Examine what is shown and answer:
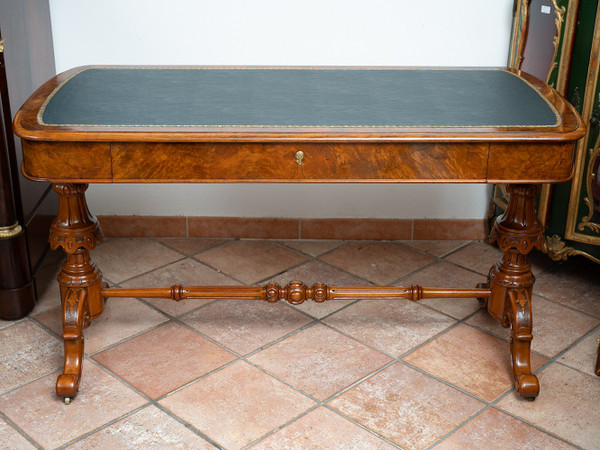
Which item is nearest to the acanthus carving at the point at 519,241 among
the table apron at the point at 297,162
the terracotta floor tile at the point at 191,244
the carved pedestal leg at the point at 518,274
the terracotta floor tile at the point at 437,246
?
the carved pedestal leg at the point at 518,274

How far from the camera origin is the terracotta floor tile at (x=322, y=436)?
7.85ft

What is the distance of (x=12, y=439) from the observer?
241 centimetres

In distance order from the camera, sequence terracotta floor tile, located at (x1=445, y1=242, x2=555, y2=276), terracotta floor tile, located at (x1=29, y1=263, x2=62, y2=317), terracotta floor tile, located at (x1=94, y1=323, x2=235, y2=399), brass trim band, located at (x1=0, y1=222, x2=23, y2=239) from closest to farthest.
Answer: terracotta floor tile, located at (x1=94, y1=323, x2=235, y2=399), brass trim band, located at (x1=0, y1=222, x2=23, y2=239), terracotta floor tile, located at (x1=29, y1=263, x2=62, y2=317), terracotta floor tile, located at (x1=445, y1=242, x2=555, y2=276)

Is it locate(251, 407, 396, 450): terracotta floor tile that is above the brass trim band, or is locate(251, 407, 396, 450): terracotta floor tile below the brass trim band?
below

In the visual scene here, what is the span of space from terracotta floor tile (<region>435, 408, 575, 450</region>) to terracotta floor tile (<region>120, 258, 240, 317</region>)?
51.7 inches

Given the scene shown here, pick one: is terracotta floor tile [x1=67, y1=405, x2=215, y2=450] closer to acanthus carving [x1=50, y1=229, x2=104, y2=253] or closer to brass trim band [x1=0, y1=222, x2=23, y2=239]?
acanthus carving [x1=50, y1=229, x2=104, y2=253]

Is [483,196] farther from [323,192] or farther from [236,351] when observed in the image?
[236,351]

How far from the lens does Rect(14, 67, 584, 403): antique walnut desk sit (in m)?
2.25

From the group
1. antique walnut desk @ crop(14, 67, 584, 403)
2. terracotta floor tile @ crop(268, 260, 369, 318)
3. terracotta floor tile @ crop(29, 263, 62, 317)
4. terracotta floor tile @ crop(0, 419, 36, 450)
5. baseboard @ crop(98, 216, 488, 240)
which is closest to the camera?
antique walnut desk @ crop(14, 67, 584, 403)

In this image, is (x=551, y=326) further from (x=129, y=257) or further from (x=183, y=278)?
(x=129, y=257)

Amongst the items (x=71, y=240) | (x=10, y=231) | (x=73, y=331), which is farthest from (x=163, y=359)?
(x=10, y=231)

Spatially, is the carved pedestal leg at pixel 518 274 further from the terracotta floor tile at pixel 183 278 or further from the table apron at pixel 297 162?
the terracotta floor tile at pixel 183 278

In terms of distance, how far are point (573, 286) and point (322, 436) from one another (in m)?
1.64

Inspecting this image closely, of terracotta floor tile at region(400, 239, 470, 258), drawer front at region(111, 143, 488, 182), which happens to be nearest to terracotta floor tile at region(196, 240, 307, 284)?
terracotta floor tile at region(400, 239, 470, 258)
